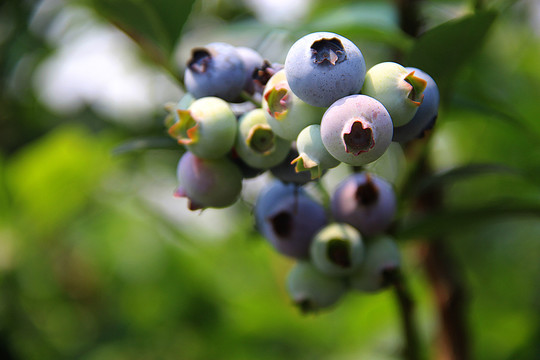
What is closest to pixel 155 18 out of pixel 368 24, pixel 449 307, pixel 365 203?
pixel 368 24

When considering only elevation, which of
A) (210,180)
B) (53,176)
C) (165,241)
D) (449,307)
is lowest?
(165,241)

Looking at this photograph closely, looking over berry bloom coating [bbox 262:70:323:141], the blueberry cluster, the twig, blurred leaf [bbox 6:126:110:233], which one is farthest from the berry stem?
blurred leaf [bbox 6:126:110:233]

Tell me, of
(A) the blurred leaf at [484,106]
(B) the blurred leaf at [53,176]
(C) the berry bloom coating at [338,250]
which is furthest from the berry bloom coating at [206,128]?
(B) the blurred leaf at [53,176]

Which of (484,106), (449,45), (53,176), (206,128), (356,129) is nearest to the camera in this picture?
(356,129)

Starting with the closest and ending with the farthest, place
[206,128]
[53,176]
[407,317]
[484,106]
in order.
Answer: [206,128] < [407,317] < [484,106] < [53,176]

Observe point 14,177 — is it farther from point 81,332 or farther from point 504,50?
point 504,50

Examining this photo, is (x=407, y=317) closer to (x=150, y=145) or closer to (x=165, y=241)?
(x=150, y=145)
